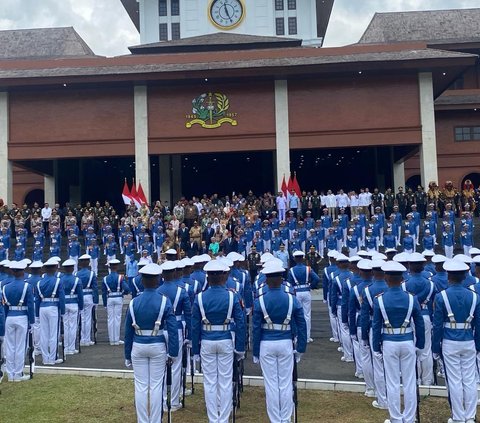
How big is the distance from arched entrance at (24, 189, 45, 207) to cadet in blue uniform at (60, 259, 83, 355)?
96.5 ft

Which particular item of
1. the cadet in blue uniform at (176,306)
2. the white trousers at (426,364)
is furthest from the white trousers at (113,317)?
the white trousers at (426,364)

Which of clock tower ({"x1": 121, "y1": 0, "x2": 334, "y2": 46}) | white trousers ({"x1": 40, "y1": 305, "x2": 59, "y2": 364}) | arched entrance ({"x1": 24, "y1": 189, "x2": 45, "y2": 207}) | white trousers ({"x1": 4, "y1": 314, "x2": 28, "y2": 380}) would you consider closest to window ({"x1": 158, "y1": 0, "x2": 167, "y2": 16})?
clock tower ({"x1": 121, "y1": 0, "x2": 334, "y2": 46})

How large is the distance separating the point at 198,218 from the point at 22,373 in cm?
1393

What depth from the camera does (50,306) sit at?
10234 millimetres

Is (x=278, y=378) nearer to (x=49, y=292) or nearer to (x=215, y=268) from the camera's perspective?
(x=215, y=268)

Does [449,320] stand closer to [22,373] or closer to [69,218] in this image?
[22,373]

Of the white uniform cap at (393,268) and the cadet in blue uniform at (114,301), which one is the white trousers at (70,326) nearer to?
the cadet in blue uniform at (114,301)

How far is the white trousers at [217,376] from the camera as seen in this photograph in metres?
6.66

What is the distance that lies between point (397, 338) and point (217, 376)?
2318 millimetres

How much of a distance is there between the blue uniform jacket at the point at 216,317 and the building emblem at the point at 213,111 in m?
22.5

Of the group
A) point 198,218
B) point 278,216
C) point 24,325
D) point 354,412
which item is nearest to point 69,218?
point 198,218

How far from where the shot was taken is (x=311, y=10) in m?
41.2

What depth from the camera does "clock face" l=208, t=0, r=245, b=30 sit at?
41.2 m

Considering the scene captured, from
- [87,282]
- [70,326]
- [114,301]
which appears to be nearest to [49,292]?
[70,326]
